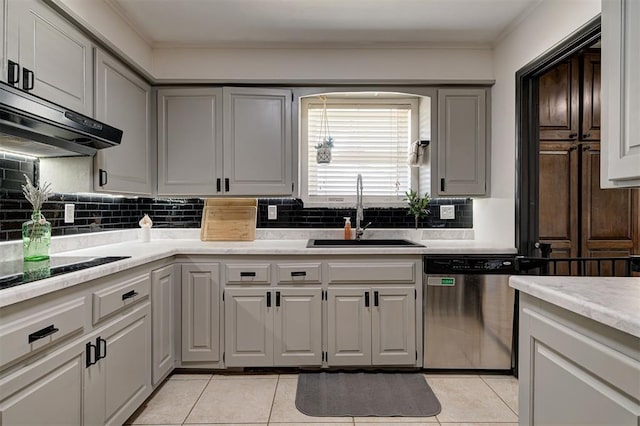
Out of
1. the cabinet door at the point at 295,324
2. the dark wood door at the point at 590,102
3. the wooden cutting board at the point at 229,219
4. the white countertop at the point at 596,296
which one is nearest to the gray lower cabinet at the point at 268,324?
the cabinet door at the point at 295,324

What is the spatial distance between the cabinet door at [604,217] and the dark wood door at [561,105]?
0.20 metres

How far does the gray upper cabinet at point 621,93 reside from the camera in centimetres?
104

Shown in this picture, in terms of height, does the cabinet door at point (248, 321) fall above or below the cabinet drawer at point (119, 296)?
below

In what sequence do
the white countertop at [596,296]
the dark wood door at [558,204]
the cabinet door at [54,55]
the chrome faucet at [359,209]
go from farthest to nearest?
the chrome faucet at [359,209] < the dark wood door at [558,204] < the cabinet door at [54,55] < the white countertop at [596,296]

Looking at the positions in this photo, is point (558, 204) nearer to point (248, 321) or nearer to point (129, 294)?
point (248, 321)

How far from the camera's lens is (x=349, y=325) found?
252 centimetres

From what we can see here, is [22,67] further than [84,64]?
No

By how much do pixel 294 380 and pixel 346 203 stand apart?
148 cm

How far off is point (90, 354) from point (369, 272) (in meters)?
1.63

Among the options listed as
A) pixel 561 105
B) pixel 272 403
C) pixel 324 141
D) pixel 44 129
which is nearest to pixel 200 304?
pixel 272 403

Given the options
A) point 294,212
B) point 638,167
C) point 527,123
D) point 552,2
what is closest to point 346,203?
point 294,212

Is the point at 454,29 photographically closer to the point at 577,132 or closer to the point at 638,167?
the point at 577,132

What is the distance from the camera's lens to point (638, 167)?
40.2 inches

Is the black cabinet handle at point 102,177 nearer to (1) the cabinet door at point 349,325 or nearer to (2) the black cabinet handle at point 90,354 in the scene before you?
(2) the black cabinet handle at point 90,354
